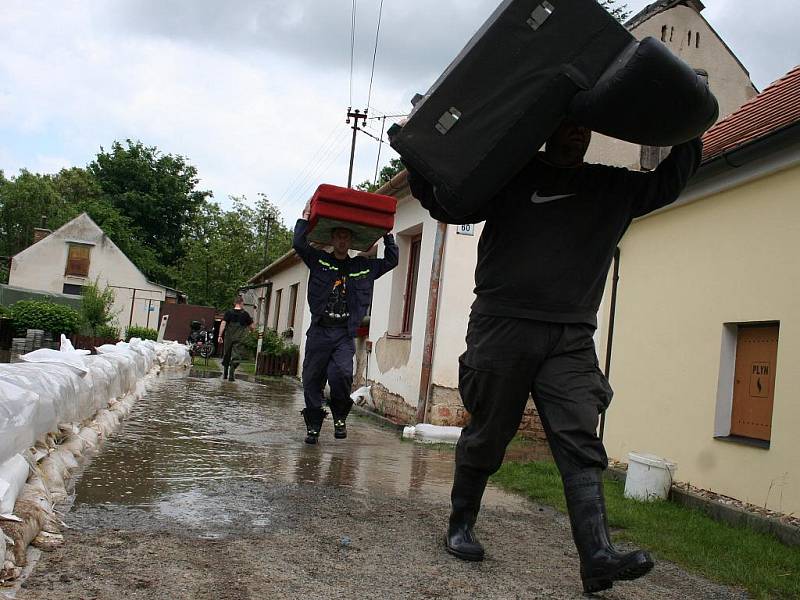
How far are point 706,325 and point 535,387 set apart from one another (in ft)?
12.3

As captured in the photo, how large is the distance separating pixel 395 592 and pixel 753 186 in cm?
453

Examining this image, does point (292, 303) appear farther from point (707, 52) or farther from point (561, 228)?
point (561, 228)

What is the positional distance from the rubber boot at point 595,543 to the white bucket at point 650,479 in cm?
309

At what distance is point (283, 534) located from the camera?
3549 millimetres

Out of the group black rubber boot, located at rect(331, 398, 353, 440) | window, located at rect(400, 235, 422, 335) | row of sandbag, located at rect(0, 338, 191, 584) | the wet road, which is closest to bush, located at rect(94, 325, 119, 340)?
window, located at rect(400, 235, 422, 335)

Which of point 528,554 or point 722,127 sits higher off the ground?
point 722,127

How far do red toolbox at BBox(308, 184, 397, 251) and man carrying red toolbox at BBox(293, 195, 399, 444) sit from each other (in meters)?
0.04

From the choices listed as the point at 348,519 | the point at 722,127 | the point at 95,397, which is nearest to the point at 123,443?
the point at 95,397

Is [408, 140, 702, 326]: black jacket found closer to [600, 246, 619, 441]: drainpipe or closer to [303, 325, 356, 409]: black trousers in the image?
[303, 325, 356, 409]: black trousers

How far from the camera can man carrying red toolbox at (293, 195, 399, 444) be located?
6664 mm

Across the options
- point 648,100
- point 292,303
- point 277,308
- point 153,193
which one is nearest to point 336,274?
point 648,100

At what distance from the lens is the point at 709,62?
13.6 m

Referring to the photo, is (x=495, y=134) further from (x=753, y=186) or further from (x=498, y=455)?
(x=753, y=186)

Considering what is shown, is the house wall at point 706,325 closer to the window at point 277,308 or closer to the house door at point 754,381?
the house door at point 754,381
